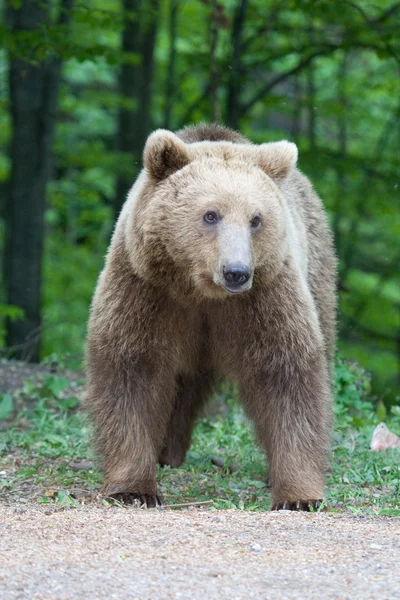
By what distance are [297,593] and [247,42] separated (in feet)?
31.9

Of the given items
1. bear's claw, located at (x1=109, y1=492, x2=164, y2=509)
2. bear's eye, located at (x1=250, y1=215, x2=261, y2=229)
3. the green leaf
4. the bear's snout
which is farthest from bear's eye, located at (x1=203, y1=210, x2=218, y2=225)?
the green leaf

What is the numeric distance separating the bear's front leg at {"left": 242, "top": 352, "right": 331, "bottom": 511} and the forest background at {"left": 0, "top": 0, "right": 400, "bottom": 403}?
3.99 metres

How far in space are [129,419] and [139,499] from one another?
1.45ft

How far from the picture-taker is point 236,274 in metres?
4.88

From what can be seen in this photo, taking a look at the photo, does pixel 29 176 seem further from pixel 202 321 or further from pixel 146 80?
pixel 202 321

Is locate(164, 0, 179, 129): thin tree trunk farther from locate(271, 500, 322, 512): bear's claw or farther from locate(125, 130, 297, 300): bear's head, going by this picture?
locate(271, 500, 322, 512): bear's claw

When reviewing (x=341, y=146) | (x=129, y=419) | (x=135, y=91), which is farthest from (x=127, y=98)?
(x=129, y=419)

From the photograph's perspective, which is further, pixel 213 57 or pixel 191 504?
pixel 213 57

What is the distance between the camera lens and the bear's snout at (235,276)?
4867 mm

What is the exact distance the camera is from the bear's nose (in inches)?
191

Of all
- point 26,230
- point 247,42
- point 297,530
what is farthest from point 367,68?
point 297,530

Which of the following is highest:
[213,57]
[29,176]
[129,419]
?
[213,57]

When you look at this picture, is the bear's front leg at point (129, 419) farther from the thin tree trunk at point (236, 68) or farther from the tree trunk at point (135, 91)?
the tree trunk at point (135, 91)

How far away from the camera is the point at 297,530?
15.4 ft
